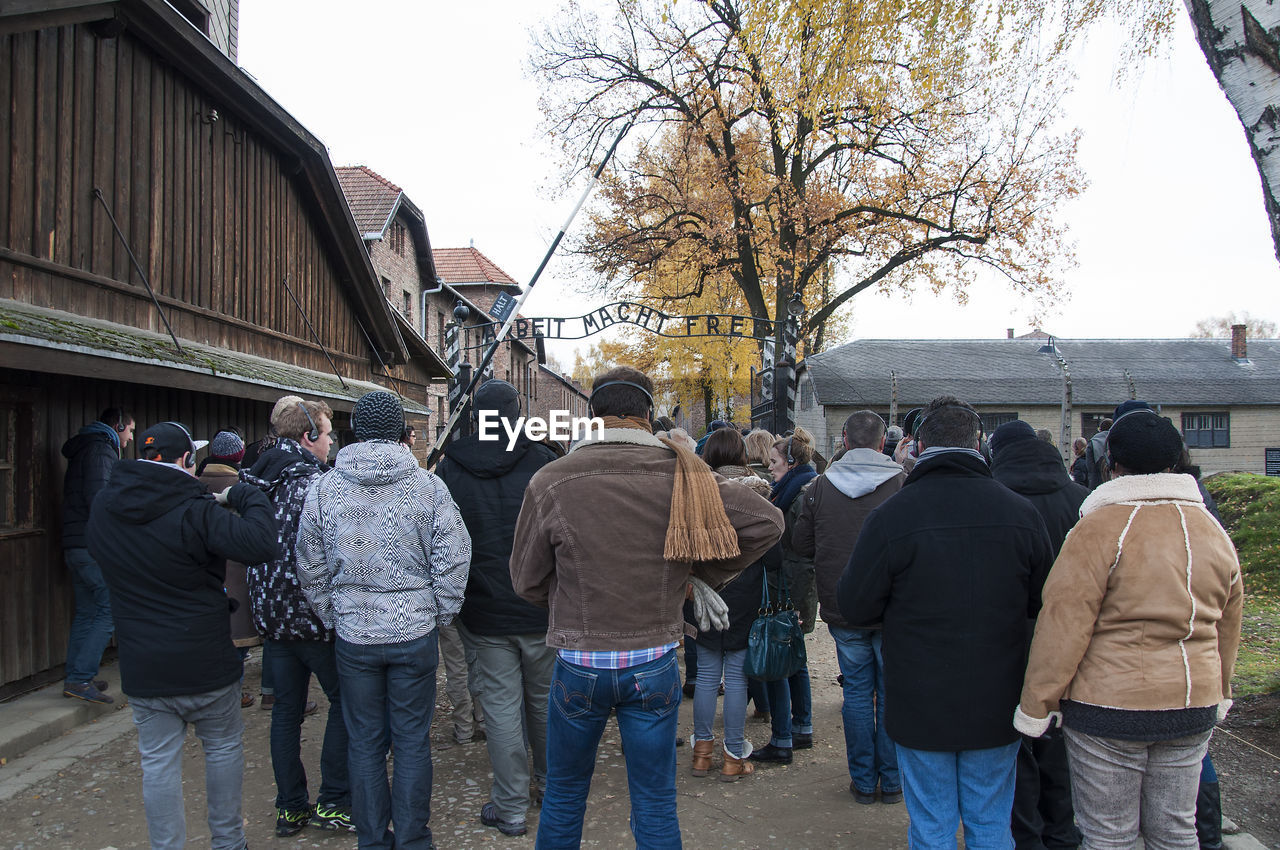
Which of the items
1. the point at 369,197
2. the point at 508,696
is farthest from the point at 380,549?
the point at 369,197

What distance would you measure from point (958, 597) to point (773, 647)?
186 centimetres

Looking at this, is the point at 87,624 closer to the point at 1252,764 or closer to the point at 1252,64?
the point at 1252,764

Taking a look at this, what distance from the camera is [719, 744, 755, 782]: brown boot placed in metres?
4.67

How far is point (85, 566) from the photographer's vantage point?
6.07 meters

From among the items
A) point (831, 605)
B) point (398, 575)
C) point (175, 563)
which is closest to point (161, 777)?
point (175, 563)

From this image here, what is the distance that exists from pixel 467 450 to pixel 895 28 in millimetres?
5585

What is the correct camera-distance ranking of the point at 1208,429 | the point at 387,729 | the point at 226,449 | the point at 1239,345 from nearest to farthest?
the point at 387,729 → the point at 226,449 → the point at 1208,429 → the point at 1239,345

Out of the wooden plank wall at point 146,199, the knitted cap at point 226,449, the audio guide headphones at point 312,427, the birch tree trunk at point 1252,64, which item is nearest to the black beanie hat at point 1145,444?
the birch tree trunk at point 1252,64

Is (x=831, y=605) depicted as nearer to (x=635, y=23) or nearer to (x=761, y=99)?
(x=761, y=99)

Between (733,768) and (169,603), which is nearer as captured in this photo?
(169,603)

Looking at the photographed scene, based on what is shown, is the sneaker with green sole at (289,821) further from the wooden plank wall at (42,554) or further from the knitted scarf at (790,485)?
the wooden plank wall at (42,554)

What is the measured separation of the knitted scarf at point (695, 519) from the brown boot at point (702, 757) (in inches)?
89.8

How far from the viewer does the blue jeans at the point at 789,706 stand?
16.0ft

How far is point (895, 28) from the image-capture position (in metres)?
7.18
